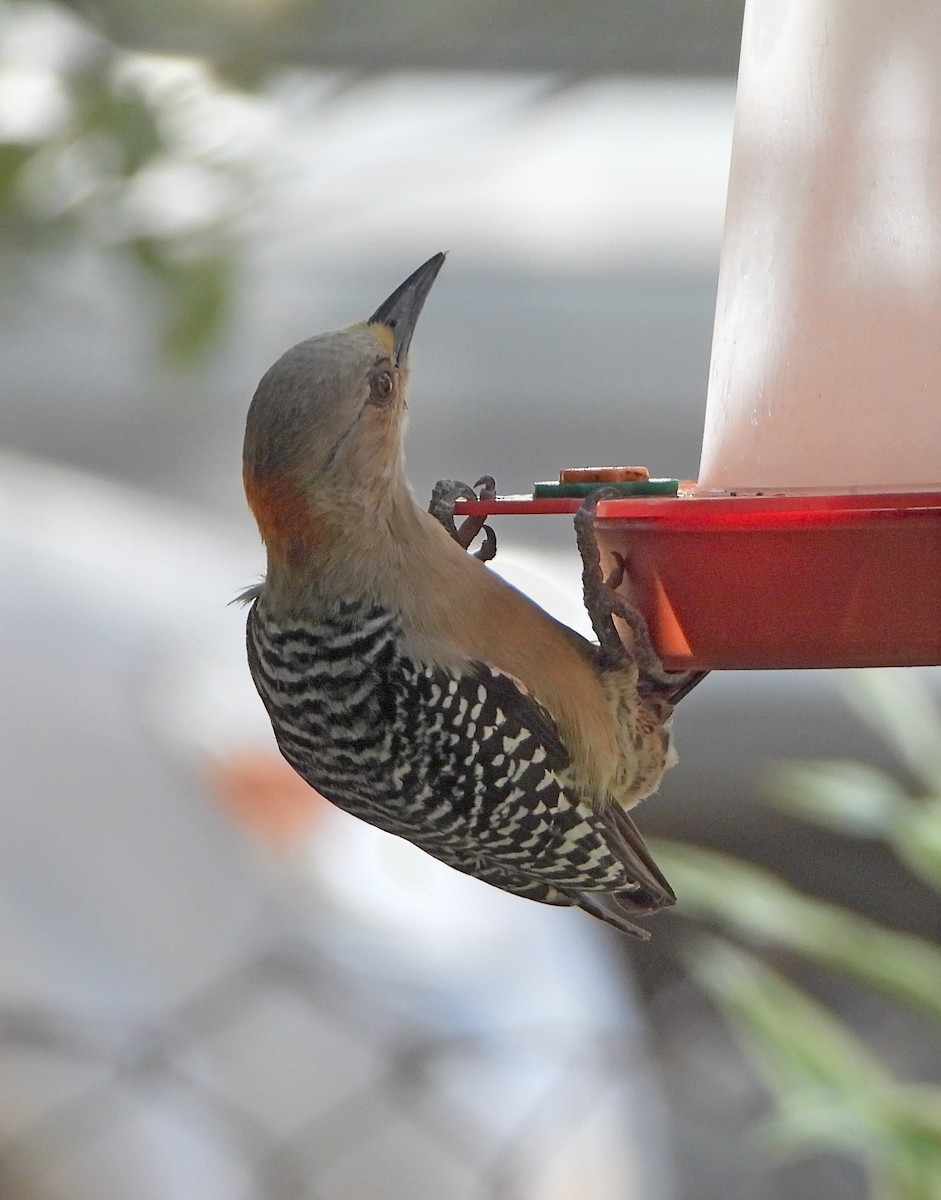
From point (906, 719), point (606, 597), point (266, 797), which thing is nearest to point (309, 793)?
point (266, 797)

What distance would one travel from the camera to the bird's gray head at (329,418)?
5.60 ft

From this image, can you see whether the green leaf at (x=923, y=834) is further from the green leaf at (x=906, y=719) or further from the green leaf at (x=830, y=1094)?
the green leaf at (x=830, y=1094)

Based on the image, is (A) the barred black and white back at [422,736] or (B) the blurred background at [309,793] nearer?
(A) the barred black and white back at [422,736]

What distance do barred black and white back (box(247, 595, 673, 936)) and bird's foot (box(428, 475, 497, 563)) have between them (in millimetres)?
138

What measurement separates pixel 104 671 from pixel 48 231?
1903 millimetres

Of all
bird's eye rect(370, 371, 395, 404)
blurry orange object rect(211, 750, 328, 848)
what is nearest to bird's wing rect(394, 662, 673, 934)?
bird's eye rect(370, 371, 395, 404)

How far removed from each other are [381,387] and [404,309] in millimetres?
97

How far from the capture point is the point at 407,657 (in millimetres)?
1826

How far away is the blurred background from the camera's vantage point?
1.92 metres

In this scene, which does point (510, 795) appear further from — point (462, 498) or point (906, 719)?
point (906, 719)

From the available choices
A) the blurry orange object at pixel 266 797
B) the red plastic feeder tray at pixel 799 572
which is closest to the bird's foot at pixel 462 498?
the red plastic feeder tray at pixel 799 572

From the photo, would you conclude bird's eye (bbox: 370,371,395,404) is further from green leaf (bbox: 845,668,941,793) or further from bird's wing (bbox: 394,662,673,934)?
green leaf (bbox: 845,668,941,793)

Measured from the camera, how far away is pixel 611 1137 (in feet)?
11.7

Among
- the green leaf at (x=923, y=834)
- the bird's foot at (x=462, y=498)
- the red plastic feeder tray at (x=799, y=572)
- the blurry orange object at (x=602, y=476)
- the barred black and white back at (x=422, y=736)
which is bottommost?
the barred black and white back at (x=422, y=736)
